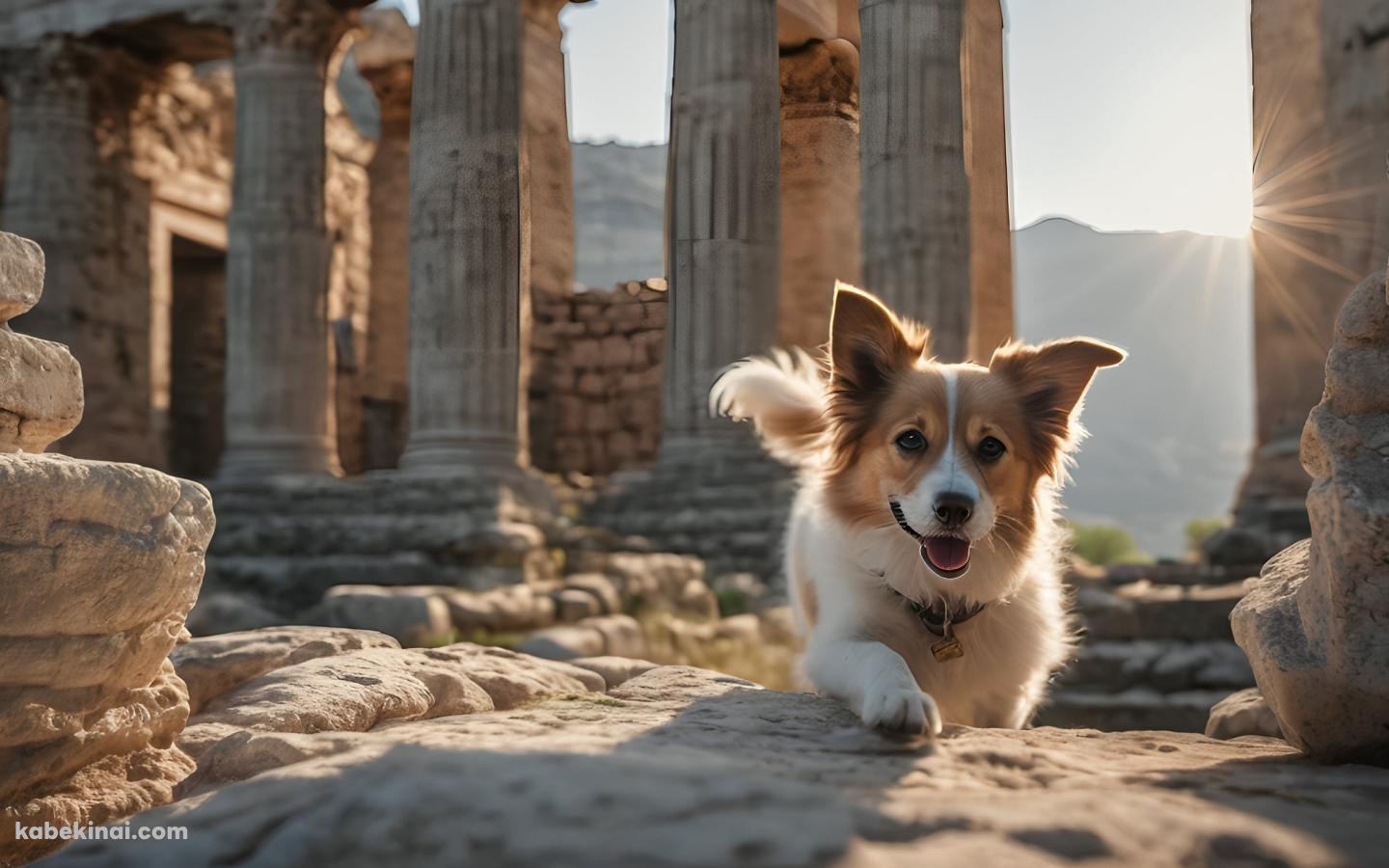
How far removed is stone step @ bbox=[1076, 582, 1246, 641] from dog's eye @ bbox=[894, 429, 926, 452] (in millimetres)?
5027

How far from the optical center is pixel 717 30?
10.1 meters

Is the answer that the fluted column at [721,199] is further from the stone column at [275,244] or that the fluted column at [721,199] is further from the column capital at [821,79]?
the stone column at [275,244]

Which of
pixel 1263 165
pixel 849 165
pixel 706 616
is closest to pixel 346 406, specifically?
pixel 849 165

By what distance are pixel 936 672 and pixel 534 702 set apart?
3.84ft

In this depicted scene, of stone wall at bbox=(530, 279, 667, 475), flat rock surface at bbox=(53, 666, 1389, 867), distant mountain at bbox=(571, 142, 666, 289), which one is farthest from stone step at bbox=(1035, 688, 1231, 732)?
distant mountain at bbox=(571, 142, 666, 289)

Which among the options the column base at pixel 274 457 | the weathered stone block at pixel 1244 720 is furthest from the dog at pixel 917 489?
the column base at pixel 274 457

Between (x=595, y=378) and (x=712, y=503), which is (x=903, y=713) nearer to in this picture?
(x=712, y=503)

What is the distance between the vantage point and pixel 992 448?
121 inches

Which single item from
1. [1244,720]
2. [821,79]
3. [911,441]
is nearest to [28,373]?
[911,441]

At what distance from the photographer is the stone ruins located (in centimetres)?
177

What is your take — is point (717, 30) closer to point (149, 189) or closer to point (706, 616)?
point (706, 616)

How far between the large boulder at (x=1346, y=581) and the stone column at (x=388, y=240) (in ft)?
49.1

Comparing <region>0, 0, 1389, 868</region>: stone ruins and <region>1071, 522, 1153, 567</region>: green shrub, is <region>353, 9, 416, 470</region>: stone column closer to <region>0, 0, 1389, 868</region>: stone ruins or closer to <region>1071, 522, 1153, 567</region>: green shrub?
<region>0, 0, 1389, 868</region>: stone ruins

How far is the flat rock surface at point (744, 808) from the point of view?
1512mm
